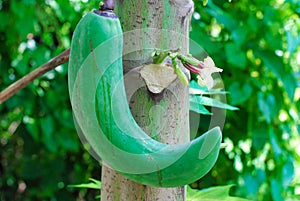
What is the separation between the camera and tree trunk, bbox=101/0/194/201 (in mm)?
382

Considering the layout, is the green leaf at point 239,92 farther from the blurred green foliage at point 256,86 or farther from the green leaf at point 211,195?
the green leaf at point 211,195

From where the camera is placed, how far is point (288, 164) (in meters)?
1.11

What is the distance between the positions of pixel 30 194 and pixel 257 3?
0.81 meters

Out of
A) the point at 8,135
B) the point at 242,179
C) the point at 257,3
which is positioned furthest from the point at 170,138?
the point at 8,135

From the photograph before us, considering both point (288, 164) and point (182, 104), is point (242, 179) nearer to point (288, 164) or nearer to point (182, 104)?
point (288, 164)

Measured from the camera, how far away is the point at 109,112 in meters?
0.33

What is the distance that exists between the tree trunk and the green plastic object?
0.14 feet

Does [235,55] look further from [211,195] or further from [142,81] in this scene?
[142,81]

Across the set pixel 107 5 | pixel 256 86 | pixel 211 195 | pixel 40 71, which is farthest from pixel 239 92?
pixel 107 5

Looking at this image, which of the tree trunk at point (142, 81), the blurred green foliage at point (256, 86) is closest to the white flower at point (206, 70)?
the tree trunk at point (142, 81)

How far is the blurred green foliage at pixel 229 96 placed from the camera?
1087 millimetres

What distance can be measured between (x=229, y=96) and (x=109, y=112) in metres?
0.87

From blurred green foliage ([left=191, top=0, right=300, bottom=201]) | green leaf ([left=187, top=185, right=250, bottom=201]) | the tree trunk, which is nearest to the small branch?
the tree trunk

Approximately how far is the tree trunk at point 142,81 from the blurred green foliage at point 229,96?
0.62 m
